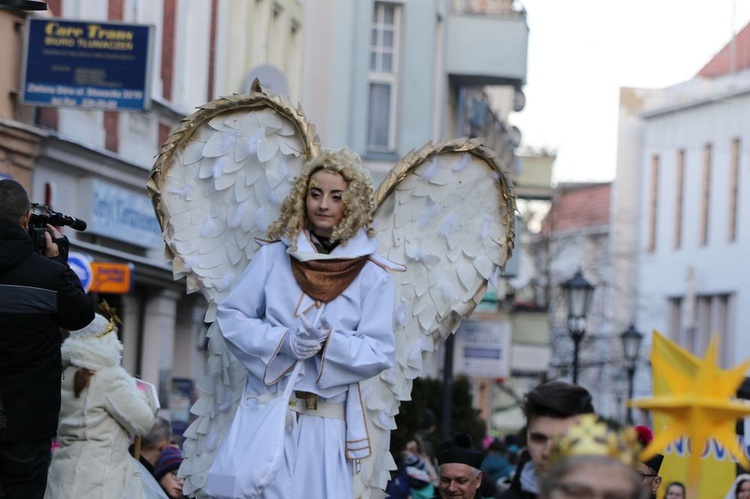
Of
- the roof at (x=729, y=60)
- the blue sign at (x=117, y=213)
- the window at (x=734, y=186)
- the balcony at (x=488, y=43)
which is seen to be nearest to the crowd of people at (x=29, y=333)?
the blue sign at (x=117, y=213)

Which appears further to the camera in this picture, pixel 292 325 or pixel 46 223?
pixel 46 223

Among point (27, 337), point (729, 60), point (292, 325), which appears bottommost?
point (27, 337)

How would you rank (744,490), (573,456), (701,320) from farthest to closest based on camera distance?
(701,320), (744,490), (573,456)

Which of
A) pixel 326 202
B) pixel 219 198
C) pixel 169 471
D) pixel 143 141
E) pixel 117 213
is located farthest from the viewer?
pixel 143 141

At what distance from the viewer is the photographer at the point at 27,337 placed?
25.8 ft

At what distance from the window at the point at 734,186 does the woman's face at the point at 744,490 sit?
202 feet

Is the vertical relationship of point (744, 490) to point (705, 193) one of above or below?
below

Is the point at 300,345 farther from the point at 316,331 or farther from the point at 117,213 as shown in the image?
the point at 117,213

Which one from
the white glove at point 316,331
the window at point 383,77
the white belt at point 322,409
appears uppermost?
the window at point 383,77

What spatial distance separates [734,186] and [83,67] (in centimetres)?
5833

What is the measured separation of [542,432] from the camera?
5.42 meters

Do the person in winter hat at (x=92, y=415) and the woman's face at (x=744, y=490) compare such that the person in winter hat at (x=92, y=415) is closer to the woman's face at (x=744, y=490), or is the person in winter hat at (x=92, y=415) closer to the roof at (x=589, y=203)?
the woman's face at (x=744, y=490)

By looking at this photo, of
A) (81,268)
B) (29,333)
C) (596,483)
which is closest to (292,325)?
(29,333)

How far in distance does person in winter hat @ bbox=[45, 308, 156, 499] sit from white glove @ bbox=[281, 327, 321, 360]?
153 cm
